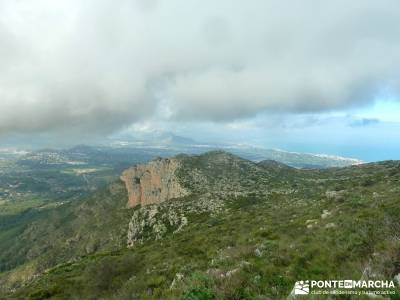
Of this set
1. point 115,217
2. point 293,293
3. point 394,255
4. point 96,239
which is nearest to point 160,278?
point 293,293

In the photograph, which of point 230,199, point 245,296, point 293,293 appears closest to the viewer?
point 293,293

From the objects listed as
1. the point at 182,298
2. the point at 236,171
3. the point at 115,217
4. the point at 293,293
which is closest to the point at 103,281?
the point at 182,298

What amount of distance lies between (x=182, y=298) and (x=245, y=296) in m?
2.16

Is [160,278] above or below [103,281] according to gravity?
above

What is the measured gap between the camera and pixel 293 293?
10.9m

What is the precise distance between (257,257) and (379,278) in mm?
8511

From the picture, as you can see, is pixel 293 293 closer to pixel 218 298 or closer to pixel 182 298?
pixel 218 298

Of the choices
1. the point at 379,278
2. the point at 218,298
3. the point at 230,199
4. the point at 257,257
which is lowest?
the point at 230,199

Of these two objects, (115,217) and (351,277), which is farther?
(115,217)

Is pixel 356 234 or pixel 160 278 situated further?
pixel 160 278

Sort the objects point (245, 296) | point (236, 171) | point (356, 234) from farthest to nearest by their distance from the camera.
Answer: point (236, 171)
point (356, 234)
point (245, 296)

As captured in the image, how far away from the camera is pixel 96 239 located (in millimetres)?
164625

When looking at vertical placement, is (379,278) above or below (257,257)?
above

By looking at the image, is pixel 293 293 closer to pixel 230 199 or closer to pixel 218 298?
pixel 218 298
